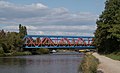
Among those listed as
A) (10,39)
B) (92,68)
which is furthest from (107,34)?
(10,39)

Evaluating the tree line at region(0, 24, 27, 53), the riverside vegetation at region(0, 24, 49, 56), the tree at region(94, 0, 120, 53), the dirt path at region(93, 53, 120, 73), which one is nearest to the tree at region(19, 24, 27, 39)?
the riverside vegetation at region(0, 24, 49, 56)

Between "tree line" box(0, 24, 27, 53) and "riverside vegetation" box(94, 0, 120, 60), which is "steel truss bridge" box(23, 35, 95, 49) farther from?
"riverside vegetation" box(94, 0, 120, 60)

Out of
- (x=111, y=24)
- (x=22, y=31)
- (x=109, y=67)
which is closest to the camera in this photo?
(x=109, y=67)

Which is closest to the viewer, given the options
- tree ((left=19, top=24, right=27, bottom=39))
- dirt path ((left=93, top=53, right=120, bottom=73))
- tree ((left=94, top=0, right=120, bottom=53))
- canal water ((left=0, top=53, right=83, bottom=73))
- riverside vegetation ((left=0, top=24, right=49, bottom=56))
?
dirt path ((left=93, top=53, right=120, bottom=73))

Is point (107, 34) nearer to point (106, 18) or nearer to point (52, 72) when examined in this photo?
point (106, 18)

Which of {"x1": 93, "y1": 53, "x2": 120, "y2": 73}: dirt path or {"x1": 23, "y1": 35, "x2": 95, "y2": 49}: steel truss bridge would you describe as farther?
{"x1": 23, "y1": 35, "x2": 95, "y2": 49}: steel truss bridge

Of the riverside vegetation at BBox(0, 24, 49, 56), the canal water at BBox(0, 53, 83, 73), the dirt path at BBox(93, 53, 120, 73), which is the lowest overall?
the canal water at BBox(0, 53, 83, 73)

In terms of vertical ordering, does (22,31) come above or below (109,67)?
above

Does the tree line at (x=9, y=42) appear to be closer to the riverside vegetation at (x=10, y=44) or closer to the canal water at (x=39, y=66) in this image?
the riverside vegetation at (x=10, y=44)

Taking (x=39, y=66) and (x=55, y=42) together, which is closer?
(x=39, y=66)

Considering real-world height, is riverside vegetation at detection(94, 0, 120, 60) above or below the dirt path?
above

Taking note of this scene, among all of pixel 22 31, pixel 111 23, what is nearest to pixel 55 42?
pixel 22 31

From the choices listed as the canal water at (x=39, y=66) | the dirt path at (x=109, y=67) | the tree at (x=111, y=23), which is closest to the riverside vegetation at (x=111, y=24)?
the tree at (x=111, y=23)

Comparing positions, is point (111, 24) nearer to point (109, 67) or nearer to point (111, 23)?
point (111, 23)
